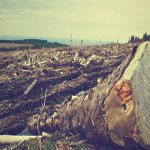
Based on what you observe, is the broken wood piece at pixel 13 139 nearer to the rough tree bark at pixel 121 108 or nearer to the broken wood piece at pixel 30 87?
the rough tree bark at pixel 121 108

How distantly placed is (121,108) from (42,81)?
7.41 meters

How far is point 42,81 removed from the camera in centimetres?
1440

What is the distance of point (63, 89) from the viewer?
13.9 m

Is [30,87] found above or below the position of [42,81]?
below

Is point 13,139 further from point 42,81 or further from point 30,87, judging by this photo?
point 42,81

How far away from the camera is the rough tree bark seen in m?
7.15

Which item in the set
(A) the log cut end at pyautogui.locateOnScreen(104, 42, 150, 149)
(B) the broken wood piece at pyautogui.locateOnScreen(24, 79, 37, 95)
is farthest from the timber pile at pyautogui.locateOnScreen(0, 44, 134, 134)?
(A) the log cut end at pyautogui.locateOnScreen(104, 42, 150, 149)

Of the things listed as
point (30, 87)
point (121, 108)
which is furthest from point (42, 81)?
point (121, 108)

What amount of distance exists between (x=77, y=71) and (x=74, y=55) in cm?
363

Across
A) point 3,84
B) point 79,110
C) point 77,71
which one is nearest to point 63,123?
point 79,110

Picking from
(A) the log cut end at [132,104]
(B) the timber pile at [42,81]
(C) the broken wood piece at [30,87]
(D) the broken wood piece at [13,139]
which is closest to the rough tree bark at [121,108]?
(A) the log cut end at [132,104]

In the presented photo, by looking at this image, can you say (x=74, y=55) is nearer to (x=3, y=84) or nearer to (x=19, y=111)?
(x=3, y=84)

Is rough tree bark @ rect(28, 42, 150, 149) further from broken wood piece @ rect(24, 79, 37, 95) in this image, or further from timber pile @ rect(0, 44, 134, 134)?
broken wood piece @ rect(24, 79, 37, 95)

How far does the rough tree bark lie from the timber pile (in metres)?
1.79
